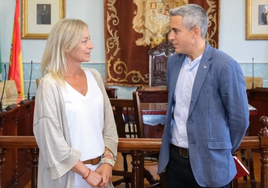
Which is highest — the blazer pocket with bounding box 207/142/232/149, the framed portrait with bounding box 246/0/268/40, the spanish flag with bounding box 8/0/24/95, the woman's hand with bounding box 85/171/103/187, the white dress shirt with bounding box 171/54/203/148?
the framed portrait with bounding box 246/0/268/40

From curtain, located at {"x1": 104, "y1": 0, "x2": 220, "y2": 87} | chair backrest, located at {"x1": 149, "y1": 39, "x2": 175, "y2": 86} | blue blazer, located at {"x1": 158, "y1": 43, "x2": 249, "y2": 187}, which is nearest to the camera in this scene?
blue blazer, located at {"x1": 158, "y1": 43, "x2": 249, "y2": 187}

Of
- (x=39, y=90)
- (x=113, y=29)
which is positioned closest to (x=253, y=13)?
(x=113, y=29)

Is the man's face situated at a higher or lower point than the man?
higher

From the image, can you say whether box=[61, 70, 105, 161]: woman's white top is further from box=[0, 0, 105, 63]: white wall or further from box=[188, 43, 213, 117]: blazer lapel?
box=[0, 0, 105, 63]: white wall

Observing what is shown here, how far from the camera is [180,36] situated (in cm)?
186

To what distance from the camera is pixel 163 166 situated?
1.92 m

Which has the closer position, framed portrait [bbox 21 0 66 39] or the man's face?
the man's face

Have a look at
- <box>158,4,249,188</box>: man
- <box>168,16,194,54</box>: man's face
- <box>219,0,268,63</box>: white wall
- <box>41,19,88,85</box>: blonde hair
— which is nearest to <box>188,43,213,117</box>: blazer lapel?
<box>158,4,249,188</box>: man

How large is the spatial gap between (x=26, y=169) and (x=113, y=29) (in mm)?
3771

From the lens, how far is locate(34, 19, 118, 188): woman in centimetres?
175

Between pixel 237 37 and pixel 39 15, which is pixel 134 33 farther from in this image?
pixel 237 37

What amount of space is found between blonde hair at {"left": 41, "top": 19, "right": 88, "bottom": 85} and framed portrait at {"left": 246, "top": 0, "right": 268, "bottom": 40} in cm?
611

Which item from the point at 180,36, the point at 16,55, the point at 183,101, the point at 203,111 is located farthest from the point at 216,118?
the point at 16,55

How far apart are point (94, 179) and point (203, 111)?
596 mm
